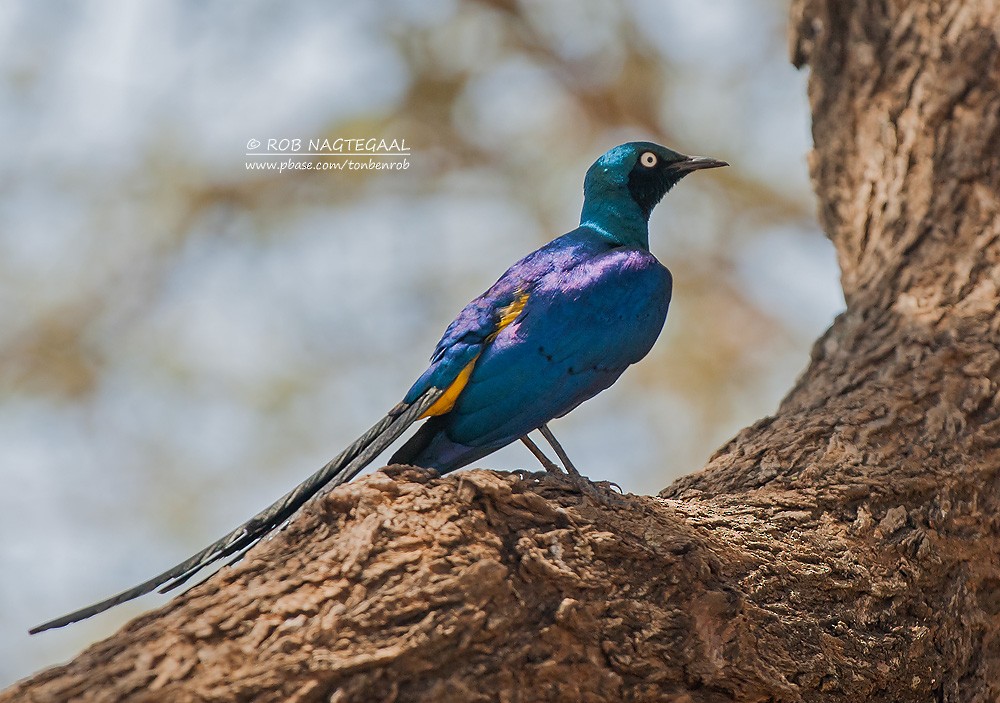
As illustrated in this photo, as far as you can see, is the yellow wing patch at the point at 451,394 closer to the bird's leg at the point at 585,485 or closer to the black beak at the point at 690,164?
the bird's leg at the point at 585,485

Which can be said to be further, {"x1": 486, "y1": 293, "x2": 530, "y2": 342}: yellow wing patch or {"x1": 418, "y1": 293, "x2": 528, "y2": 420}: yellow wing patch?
{"x1": 486, "y1": 293, "x2": 530, "y2": 342}: yellow wing patch

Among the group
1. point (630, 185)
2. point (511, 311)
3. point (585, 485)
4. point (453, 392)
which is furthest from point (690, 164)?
point (585, 485)

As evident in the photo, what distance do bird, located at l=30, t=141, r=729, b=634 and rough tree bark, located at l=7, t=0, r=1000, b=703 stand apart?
0.56m

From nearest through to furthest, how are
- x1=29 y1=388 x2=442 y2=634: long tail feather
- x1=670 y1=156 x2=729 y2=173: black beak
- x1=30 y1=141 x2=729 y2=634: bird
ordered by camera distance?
x1=29 y1=388 x2=442 y2=634: long tail feather → x1=30 y1=141 x2=729 y2=634: bird → x1=670 y1=156 x2=729 y2=173: black beak

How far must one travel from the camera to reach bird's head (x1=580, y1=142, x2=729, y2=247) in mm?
5309

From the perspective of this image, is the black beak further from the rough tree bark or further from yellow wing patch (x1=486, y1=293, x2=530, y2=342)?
yellow wing patch (x1=486, y1=293, x2=530, y2=342)

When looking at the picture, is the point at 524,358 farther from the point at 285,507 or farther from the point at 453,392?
the point at 285,507

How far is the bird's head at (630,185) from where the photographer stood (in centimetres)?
531

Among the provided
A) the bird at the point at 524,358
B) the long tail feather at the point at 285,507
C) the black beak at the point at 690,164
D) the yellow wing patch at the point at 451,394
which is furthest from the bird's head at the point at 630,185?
the long tail feather at the point at 285,507

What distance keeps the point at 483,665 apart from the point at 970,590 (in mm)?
1932

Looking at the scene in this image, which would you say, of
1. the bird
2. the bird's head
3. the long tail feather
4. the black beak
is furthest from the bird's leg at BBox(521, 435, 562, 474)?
the black beak

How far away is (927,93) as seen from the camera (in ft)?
18.5

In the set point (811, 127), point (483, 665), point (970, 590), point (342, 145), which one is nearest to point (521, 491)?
point (483, 665)

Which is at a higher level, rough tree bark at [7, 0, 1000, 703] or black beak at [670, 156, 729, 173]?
black beak at [670, 156, 729, 173]
